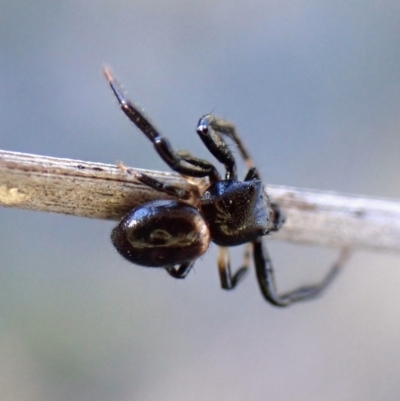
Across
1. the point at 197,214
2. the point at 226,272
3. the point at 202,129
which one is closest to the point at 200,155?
the point at 226,272

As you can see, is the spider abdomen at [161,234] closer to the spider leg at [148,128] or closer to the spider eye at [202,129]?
the spider leg at [148,128]

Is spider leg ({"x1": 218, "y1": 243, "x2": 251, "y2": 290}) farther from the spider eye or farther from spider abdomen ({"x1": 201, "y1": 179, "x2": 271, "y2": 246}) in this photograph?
the spider eye

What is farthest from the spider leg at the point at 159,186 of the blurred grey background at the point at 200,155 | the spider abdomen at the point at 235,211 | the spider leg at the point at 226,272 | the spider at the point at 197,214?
the blurred grey background at the point at 200,155

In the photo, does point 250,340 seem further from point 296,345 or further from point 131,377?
point 131,377

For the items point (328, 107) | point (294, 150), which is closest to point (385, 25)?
point (328, 107)

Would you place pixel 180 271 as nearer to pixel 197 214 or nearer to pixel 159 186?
pixel 197 214

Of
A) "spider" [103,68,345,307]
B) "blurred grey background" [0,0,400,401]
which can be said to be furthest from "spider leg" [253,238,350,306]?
"blurred grey background" [0,0,400,401]
